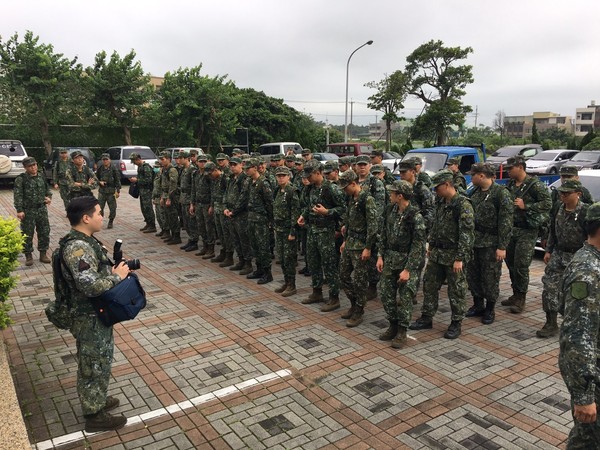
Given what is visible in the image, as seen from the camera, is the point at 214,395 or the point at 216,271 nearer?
the point at 214,395

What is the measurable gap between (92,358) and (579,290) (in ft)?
10.8

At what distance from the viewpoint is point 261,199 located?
7.36 meters

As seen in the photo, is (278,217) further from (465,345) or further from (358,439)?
(358,439)

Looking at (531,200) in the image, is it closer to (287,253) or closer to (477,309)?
(477,309)

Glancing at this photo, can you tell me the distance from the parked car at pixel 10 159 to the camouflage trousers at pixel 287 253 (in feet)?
48.5

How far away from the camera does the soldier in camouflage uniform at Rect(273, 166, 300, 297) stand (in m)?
6.74

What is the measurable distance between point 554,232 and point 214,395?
4.21 m

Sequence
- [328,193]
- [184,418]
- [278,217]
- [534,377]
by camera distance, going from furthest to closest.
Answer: [278,217] < [328,193] < [534,377] < [184,418]

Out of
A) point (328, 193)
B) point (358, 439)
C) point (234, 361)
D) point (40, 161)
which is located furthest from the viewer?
point (40, 161)

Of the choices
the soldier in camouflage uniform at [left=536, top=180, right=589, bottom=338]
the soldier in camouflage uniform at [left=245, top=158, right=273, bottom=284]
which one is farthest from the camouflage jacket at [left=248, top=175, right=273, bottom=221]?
the soldier in camouflage uniform at [left=536, top=180, right=589, bottom=338]

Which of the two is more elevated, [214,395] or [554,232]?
[554,232]

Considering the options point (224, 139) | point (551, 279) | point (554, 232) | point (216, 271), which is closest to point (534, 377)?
point (551, 279)

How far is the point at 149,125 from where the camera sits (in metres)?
27.9

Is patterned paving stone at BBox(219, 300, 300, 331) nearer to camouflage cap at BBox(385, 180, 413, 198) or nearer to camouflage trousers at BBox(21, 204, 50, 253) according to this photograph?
camouflage cap at BBox(385, 180, 413, 198)
